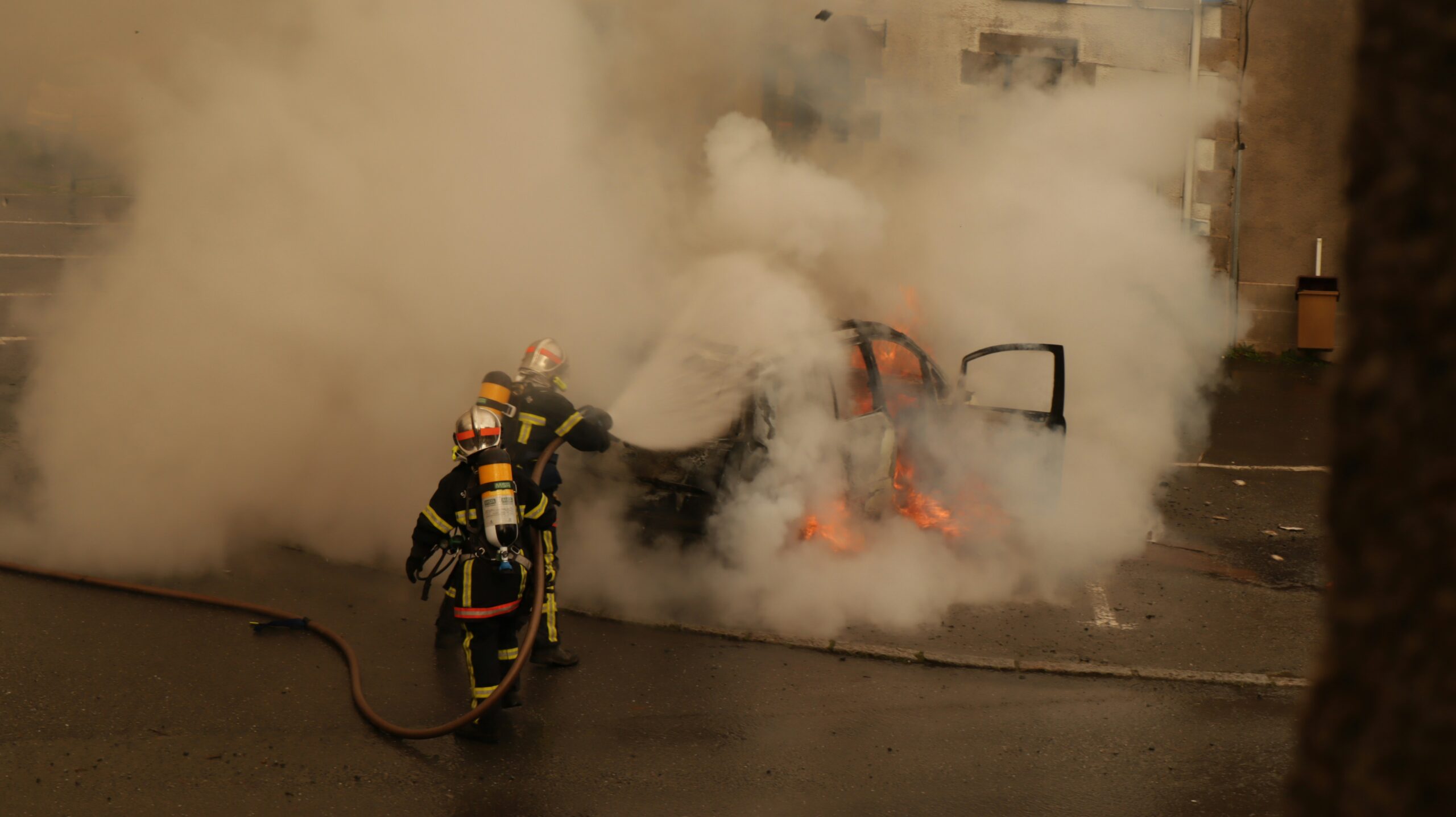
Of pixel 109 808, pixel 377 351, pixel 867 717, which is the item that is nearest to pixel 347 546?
pixel 377 351

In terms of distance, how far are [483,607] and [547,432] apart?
45.6 inches

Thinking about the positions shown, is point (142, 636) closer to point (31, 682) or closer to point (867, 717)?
point (31, 682)

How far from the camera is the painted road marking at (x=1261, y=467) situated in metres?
9.24

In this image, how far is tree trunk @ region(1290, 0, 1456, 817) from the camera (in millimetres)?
1205

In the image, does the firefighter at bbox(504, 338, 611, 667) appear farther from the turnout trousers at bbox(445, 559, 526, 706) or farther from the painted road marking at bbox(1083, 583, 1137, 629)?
the painted road marking at bbox(1083, 583, 1137, 629)

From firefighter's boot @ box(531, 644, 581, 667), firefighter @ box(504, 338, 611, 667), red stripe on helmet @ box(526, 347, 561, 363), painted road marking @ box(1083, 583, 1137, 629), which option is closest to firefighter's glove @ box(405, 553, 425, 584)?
firefighter @ box(504, 338, 611, 667)

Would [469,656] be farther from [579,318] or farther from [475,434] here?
[579,318]

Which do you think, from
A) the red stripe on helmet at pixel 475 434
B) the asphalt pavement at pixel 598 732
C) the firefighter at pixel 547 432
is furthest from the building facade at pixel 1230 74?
the red stripe on helmet at pixel 475 434

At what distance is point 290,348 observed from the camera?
24.1ft

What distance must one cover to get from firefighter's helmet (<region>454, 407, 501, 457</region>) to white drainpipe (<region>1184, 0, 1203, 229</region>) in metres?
10.2

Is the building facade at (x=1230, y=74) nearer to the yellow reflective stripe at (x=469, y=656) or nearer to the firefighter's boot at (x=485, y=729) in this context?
the yellow reflective stripe at (x=469, y=656)

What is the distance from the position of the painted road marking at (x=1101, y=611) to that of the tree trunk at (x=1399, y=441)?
4.67m

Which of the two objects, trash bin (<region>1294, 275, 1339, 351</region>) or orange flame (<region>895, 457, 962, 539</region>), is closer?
orange flame (<region>895, 457, 962, 539</region>)

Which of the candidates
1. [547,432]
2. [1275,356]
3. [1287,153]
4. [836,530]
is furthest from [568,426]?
[1287,153]
